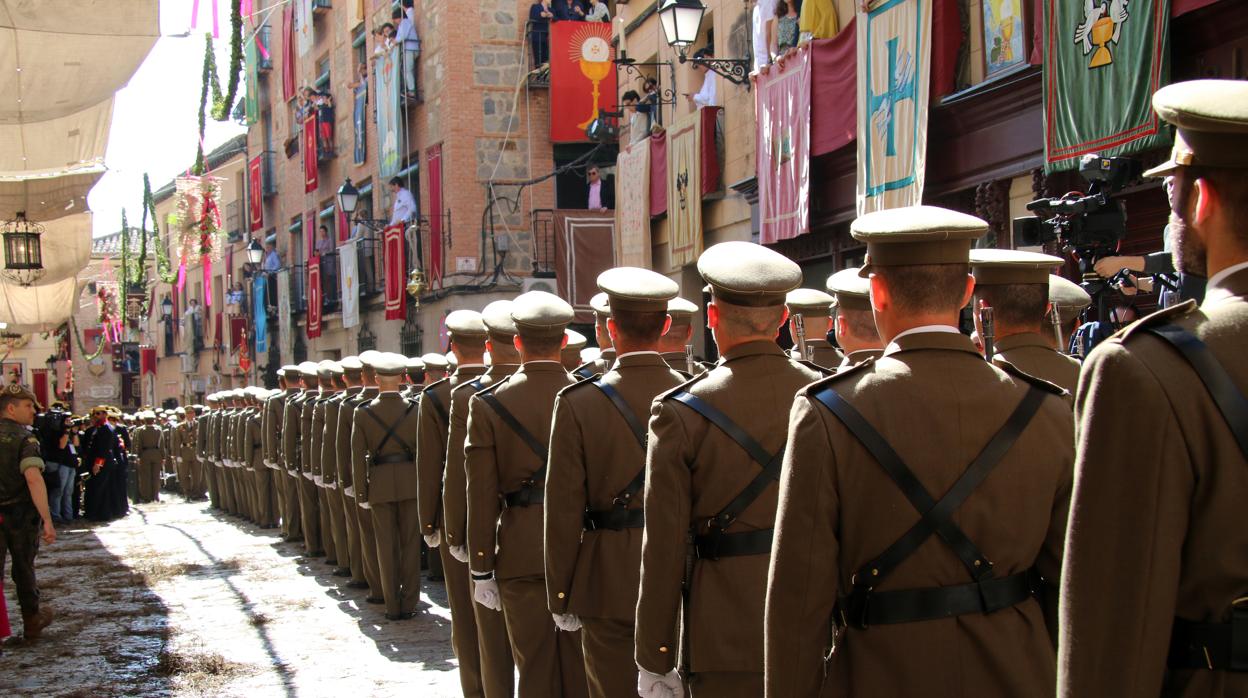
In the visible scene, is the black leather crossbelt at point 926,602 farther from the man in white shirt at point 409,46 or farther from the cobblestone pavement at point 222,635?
the man in white shirt at point 409,46

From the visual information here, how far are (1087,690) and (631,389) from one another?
302 centimetres

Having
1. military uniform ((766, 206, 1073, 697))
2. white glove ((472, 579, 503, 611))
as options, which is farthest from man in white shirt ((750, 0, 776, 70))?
military uniform ((766, 206, 1073, 697))

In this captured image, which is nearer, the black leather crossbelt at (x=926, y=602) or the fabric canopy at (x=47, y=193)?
the black leather crossbelt at (x=926, y=602)

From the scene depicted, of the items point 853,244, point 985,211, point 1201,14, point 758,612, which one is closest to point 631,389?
point 758,612

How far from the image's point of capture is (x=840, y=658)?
2.73 m

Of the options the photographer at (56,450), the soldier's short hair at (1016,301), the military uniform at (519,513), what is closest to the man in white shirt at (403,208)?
the photographer at (56,450)

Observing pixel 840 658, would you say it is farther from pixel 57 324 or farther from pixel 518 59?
pixel 518 59

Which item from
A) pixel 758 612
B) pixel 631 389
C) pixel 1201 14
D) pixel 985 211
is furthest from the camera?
pixel 985 211

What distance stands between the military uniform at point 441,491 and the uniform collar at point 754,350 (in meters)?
2.86

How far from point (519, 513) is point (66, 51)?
667 centimetres

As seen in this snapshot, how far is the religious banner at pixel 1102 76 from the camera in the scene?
834 cm

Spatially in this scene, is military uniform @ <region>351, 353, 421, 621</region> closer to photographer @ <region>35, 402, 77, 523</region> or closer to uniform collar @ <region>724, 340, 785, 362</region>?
uniform collar @ <region>724, 340, 785, 362</region>

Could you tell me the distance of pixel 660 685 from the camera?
3.79 metres

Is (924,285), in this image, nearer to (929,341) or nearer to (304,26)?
(929,341)
